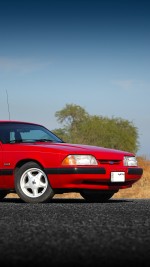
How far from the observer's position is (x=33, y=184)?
919 centimetres

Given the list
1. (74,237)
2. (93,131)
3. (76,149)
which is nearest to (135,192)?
(76,149)

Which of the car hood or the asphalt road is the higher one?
the car hood

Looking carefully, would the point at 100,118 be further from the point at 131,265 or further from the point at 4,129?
the point at 131,265

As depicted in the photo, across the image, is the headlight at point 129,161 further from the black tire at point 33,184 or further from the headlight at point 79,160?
the black tire at point 33,184

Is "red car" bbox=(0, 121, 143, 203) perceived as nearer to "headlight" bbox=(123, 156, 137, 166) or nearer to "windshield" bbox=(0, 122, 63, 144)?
"headlight" bbox=(123, 156, 137, 166)

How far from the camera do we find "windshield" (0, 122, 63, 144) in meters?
10.0

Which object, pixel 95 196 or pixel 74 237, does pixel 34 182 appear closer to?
pixel 95 196

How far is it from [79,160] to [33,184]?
79cm

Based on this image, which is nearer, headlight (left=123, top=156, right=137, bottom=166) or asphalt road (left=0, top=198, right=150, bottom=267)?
asphalt road (left=0, top=198, right=150, bottom=267)

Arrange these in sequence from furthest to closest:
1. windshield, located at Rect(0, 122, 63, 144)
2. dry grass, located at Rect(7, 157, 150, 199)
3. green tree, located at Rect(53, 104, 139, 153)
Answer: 1. green tree, located at Rect(53, 104, 139, 153)
2. dry grass, located at Rect(7, 157, 150, 199)
3. windshield, located at Rect(0, 122, 63, 144)

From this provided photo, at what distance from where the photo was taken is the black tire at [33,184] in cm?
915

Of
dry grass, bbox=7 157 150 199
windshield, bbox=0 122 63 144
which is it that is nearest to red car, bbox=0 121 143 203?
windshield, bbox=0 122 63 144

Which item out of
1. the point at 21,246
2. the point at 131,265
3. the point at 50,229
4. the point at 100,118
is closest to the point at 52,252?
the point at 21,246

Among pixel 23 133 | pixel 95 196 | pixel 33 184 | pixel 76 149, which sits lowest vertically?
pixel 95 196
